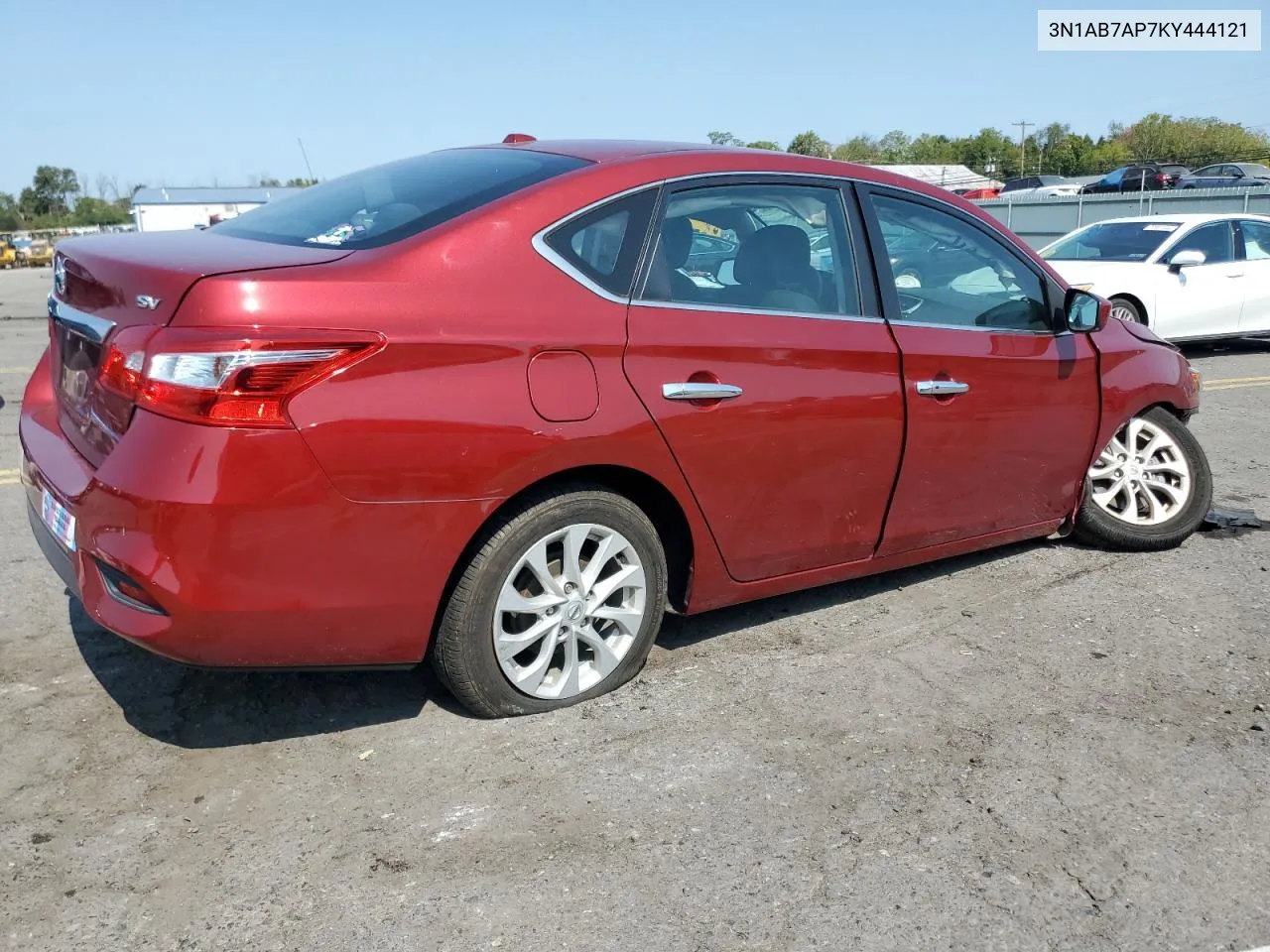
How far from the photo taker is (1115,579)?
4.61 meters

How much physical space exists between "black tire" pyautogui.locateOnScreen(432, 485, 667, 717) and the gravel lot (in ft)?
0.38

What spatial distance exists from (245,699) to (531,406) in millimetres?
1342

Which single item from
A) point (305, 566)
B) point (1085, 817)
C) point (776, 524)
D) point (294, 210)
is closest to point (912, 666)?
point (776, 524)

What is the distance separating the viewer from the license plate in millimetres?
2920

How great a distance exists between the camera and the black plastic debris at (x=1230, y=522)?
5258mm

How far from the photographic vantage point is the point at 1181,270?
11.2 metres

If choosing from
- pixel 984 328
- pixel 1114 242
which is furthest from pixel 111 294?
pixel 1114 242

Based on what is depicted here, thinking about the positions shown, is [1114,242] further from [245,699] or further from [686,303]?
[245,699]

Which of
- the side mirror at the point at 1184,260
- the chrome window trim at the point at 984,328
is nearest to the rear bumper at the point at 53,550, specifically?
the chrome window trim at the point at 984,328

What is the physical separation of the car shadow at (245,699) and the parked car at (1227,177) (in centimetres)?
3177

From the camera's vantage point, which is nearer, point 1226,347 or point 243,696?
point 243,696

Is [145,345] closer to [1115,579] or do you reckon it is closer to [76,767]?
[76,767]

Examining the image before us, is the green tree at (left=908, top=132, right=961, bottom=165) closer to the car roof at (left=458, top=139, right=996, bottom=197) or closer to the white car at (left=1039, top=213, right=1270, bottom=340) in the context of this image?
the white car at (left=1039, top=213, right=1270, bottom=340)

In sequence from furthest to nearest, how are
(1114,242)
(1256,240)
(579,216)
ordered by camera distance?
1. (1256,240)
2. (1114,242)
3. (579,216)
